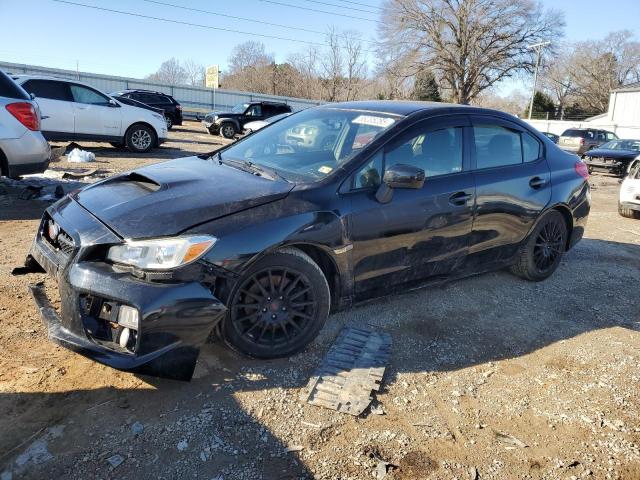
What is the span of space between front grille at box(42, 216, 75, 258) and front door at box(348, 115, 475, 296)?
5.67ft

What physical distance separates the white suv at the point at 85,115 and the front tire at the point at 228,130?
9642mm

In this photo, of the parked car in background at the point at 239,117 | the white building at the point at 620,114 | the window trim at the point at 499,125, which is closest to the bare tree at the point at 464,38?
the white building at the point at 620,114

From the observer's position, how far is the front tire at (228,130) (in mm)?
22062

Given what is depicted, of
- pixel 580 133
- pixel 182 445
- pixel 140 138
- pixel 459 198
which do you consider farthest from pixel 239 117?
pixel 182 445

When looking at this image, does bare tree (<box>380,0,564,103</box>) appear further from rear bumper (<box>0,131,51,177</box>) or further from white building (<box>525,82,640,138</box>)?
rear bumper (<box>0,131,51,177</box>)

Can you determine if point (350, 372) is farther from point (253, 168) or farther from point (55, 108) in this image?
point (55, 108)

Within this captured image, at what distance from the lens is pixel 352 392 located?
297 centimetres

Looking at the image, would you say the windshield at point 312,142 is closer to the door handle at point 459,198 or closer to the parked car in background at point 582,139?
the door handle at point 459,198

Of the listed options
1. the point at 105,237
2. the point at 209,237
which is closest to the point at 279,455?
the point at 209,237

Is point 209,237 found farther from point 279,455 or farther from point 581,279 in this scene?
point 581,279

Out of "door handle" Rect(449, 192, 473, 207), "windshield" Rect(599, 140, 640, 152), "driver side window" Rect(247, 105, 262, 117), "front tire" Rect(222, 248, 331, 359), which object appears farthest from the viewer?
"driver side window" Rect(247, 105, 262, 117)

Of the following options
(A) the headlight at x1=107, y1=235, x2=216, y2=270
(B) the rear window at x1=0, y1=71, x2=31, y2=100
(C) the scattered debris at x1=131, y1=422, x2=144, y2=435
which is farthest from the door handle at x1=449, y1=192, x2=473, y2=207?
(B) the rear window at x1=0, y1=71, x2=31, y2=100

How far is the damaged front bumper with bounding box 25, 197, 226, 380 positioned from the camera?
103 inches

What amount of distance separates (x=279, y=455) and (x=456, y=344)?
5.76 feet
